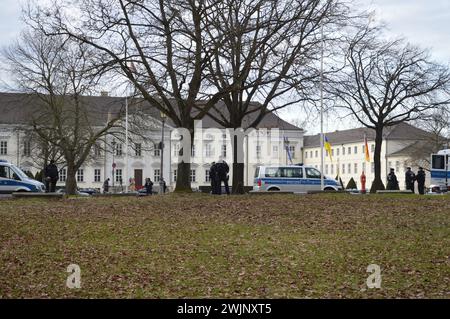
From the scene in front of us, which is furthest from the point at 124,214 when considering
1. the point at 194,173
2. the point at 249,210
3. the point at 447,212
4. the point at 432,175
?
the point at 194,173

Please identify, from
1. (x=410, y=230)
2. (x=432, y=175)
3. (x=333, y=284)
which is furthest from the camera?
(x=432, y=175)

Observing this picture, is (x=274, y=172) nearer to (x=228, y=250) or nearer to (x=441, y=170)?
(x=441, y=170)

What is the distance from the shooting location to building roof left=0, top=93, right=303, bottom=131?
4380 centimetres

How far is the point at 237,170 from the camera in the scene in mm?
34281

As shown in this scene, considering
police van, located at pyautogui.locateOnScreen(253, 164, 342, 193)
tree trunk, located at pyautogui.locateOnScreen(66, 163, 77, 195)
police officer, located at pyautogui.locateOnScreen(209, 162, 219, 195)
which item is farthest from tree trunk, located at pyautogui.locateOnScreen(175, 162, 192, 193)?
tree trunk, located at pyautogui.locateOnScreen(66, 163, 77, 195)

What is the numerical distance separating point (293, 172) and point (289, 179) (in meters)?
0.50

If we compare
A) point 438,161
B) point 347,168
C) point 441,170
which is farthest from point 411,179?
point 347,168

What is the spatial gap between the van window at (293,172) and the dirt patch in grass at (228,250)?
656 inches

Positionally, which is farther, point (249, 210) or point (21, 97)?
point (21, 97)

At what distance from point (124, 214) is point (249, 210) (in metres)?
4.04

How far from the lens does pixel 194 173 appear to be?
97.1 metres
